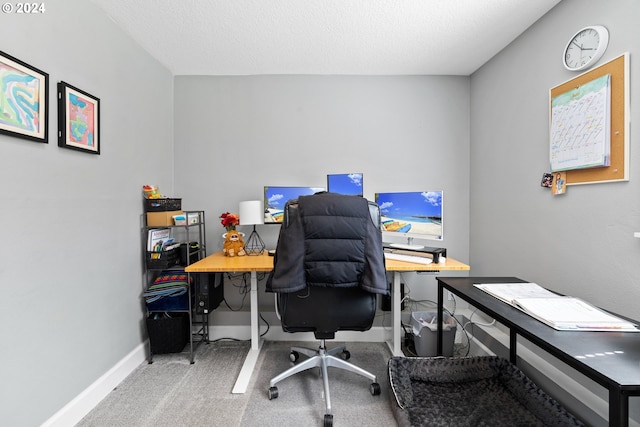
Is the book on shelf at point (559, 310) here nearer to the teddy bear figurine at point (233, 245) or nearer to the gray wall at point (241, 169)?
the gray wall at point (241, 169)

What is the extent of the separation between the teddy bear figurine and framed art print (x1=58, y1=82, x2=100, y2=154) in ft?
3.48

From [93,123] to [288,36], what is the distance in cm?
146

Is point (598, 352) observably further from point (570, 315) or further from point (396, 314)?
point (396, 314)

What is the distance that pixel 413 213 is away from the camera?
205 centimetres

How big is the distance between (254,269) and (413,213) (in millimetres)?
1277

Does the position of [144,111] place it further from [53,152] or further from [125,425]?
[125,425]

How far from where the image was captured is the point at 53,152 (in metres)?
1.42

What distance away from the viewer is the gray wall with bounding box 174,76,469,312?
101 inches

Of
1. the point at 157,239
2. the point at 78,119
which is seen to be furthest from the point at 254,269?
the point at 78,119

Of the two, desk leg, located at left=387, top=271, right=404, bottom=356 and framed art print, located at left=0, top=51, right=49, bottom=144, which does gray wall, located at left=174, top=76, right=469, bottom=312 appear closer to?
desk leg, located at left=387, top=271, right=404, bottom=356

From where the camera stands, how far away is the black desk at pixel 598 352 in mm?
689

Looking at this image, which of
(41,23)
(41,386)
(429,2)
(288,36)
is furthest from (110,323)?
(429,2)

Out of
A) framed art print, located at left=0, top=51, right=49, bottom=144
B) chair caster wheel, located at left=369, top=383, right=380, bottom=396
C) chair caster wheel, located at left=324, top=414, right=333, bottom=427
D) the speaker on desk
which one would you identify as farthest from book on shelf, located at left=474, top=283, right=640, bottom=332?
framed art print, located at left=0, top=51, right=49, bottom=144

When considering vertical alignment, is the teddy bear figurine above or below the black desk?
above
